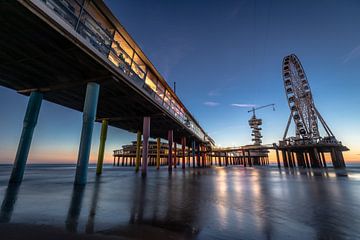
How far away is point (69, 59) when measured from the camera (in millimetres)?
8008

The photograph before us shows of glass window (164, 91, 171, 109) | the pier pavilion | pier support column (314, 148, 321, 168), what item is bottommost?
pier support column (314, 148, 321, 168)

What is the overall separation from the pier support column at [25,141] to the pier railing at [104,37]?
584 centimetres

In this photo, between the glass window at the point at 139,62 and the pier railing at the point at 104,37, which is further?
the glass window at the point at 139,62

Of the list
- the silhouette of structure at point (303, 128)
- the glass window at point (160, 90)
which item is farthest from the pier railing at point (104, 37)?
the silhouette of structure at point (303, 128)

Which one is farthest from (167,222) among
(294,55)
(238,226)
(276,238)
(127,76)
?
(294,55)

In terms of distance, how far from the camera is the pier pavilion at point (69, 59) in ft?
20.1

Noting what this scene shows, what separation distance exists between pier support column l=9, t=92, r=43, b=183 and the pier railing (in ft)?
19.2

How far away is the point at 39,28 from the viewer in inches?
242

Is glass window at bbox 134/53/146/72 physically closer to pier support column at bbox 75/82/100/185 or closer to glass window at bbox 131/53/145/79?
glass window at bbox 131/53/145/79

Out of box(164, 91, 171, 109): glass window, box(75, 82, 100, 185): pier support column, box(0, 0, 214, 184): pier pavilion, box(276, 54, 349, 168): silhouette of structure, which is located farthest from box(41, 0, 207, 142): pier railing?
box(276, 54, 349, 168): silhouette of structure

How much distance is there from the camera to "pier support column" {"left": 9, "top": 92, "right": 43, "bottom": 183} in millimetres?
8688

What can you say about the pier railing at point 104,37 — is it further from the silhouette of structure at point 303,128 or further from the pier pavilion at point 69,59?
the silhouette of structure at point 303,128

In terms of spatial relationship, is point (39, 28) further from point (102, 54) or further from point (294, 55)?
point (294, 55)

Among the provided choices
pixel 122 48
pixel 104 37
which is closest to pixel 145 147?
pixel 122 48
